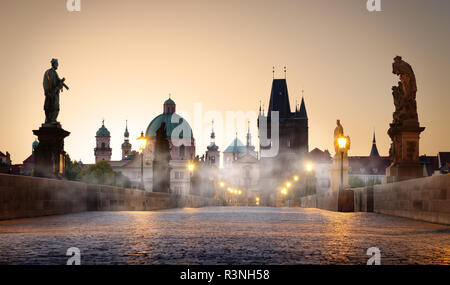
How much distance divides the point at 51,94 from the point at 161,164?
14491 millimetres

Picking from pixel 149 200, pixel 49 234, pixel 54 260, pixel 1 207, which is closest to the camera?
pixel 54 260

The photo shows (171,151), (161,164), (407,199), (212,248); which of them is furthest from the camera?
(171,151)

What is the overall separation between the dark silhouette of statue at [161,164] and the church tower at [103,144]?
148403 millimetres

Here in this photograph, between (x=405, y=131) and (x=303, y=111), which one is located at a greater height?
(x=303, y=111)

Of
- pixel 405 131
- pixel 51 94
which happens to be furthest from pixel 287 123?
pixel 51 94

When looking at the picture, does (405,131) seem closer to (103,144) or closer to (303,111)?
(303,111)

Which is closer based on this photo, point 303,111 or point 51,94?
point 51,94

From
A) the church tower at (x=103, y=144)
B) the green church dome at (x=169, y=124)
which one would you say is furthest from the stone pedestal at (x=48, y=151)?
the church tower at (x=103, y=144)

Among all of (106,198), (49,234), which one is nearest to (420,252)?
(49,234)

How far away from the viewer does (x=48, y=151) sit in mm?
18516

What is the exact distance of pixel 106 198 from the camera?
1888 cm
